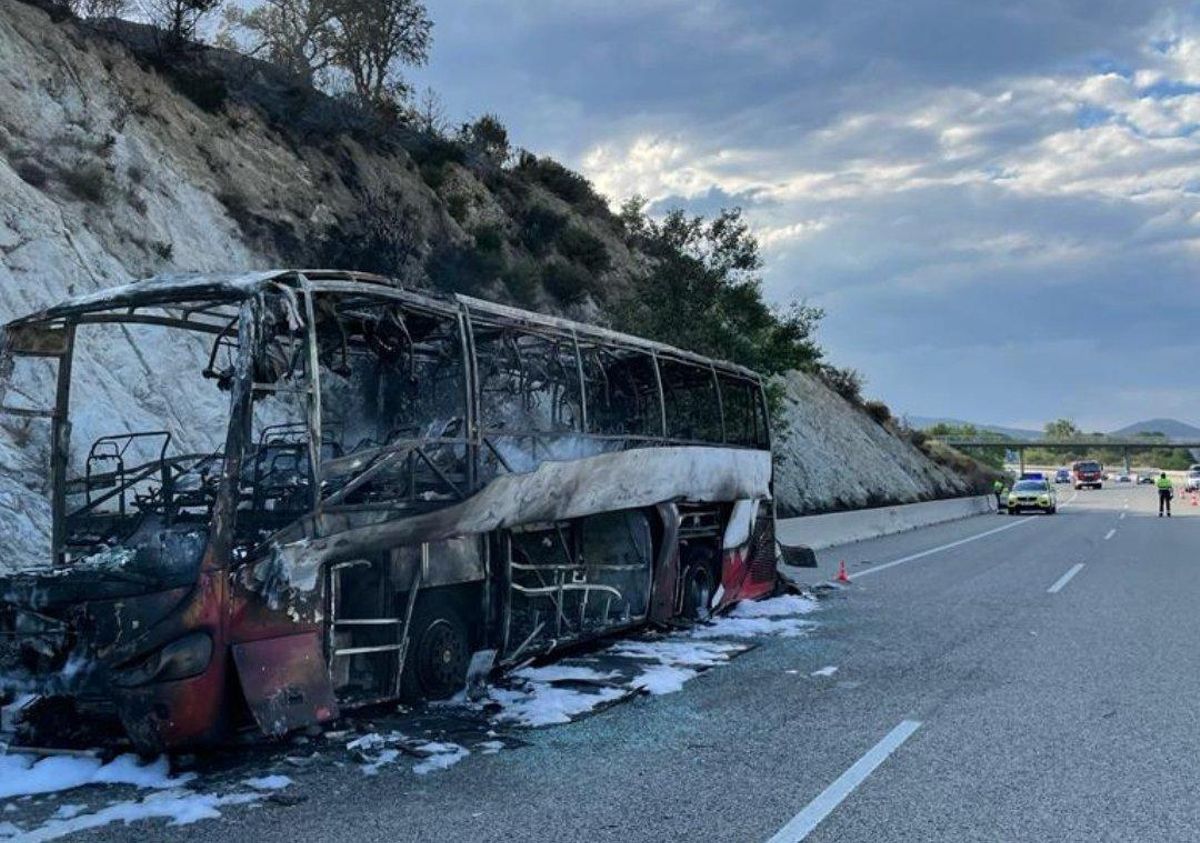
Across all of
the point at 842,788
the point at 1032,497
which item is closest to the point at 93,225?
the point at 842,788

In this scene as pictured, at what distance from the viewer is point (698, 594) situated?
11.1 metres

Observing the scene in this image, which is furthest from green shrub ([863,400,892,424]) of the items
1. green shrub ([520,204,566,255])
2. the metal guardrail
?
the metal guardrail

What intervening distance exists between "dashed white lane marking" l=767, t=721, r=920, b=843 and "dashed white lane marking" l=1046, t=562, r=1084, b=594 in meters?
8.46

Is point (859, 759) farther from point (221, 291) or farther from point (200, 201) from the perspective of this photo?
point (200, 201)

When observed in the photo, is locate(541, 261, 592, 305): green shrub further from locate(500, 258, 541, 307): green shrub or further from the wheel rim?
the wheel rim

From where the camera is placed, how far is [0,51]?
17.9 meters

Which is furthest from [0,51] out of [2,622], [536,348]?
[2,622]

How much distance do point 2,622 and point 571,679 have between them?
4.01 metres

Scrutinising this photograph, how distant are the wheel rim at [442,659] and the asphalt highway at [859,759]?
95 cm

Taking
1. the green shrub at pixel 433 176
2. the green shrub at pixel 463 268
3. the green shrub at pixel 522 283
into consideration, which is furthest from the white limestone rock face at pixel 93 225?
the green shrub at pixel 522 283

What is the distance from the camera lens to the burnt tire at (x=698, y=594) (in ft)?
35.7

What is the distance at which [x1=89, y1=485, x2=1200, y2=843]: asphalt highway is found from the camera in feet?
15.9

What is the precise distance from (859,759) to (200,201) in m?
17.5

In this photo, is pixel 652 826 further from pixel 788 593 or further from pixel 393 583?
pixel 788 593
